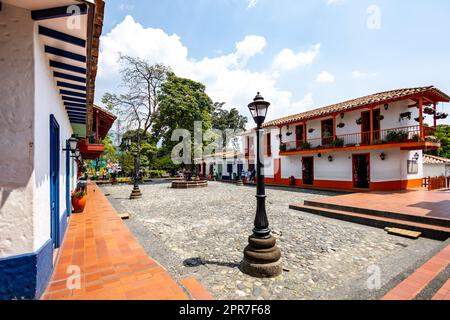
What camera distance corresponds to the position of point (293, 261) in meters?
3.69

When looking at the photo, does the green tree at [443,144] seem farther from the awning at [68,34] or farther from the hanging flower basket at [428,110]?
the awning at [68,34]

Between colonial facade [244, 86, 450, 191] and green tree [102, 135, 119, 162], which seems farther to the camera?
green tree [102, 135, 119, 162]

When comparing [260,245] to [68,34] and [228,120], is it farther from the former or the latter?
[228,120]

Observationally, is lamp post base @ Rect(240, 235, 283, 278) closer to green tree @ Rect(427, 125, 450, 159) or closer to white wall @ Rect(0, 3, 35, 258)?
white wall @ Rect(0, 3, 35, 258)

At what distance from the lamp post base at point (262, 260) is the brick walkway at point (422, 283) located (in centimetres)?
137

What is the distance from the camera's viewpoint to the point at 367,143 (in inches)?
486

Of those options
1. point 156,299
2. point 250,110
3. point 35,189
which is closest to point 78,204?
point 35,189

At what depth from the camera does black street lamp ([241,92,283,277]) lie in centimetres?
322

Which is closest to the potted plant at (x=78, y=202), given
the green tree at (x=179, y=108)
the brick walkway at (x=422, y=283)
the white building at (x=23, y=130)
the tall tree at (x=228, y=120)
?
the white building at (x=23, y=130)

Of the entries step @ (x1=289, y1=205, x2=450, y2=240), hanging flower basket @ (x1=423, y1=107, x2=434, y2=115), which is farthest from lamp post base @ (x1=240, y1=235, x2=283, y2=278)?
hanging flower basket @ (x1=423, y1=107, x2=434, y2=115)

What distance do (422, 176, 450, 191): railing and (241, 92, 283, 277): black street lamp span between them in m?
13.2

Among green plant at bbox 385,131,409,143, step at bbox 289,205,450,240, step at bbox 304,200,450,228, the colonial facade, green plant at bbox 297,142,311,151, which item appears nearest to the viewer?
step at bbox 289,205,450,240
